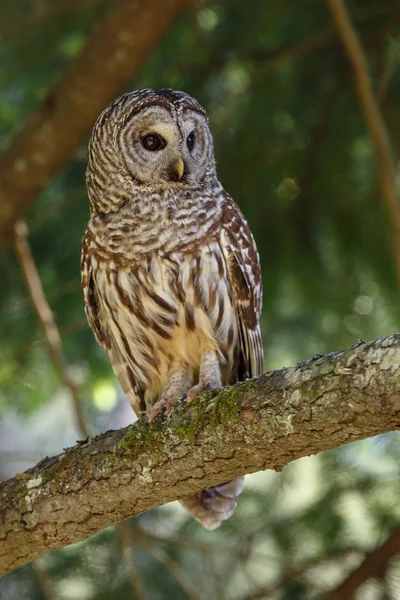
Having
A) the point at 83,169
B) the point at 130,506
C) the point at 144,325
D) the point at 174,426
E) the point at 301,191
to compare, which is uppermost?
the point at 83,169

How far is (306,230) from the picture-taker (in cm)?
501

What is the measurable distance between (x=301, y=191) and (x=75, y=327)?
1.42m

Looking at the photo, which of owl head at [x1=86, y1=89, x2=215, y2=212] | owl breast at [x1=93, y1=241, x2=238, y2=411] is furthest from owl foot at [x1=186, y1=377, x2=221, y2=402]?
owl head at [x1=86, y1=89, x2=215, y2=212]

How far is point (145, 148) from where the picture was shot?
389 cm

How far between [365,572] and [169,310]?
145cm

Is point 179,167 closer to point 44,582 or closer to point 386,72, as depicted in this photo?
point 386,72

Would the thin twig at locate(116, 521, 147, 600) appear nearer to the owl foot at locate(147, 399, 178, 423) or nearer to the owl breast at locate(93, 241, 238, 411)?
the owl breast at locate(93, 241, 238, 411)

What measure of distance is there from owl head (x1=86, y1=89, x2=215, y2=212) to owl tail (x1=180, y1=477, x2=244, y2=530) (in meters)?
1.24

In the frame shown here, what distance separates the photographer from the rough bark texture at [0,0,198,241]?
4633 millimetres

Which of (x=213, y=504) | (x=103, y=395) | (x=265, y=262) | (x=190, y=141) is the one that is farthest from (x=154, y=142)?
(x=103, y=395)

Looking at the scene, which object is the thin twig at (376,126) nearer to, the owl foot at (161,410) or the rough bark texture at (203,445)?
the owl foot at (161,410)

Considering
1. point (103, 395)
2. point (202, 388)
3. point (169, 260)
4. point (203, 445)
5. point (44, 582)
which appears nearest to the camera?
point (203, 445)

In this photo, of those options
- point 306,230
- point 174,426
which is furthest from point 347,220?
point 174,426

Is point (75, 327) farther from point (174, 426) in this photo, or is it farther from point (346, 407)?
point (346, 407)
